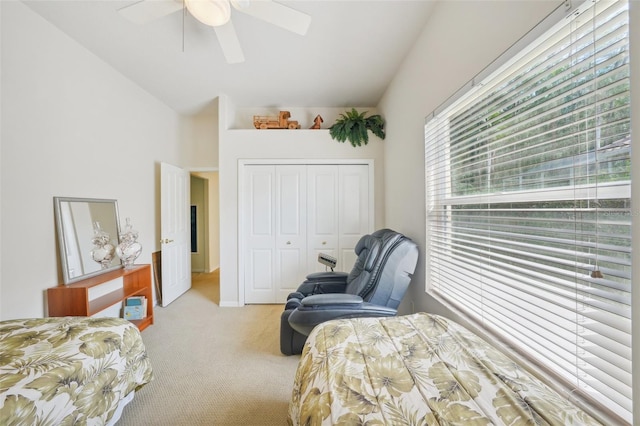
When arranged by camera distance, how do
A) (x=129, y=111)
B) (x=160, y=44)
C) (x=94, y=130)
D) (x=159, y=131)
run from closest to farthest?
(x=160, y=44)
(x=94, y=130)
(x=129, y=111)
(x=159, y=131)

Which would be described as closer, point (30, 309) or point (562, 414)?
point (562, 414)

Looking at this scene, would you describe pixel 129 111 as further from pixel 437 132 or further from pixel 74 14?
pixel 437 132

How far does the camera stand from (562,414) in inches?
28.4

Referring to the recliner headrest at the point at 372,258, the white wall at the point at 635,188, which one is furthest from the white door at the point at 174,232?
the white wall at the point at 635,188

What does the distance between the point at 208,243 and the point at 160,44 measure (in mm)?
3895

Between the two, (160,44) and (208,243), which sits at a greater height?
(160,44)

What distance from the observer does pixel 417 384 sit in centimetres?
89

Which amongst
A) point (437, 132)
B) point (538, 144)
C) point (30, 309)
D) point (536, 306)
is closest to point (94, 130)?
A: point (30, 309)

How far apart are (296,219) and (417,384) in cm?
274

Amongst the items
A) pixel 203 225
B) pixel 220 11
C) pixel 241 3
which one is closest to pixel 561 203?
pixel 241 3

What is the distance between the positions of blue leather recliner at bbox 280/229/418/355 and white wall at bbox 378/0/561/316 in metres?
0.27

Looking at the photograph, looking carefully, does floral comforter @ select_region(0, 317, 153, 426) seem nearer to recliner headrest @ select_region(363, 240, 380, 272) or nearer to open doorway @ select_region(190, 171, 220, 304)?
recliner headrest @ select_region(363, 240, 380, 272)

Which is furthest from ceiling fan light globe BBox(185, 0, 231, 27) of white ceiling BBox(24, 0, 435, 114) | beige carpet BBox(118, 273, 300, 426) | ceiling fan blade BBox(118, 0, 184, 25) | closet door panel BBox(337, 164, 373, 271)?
beige carpet BBox(118, 273, 300, 426)

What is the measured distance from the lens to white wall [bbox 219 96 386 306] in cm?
339
